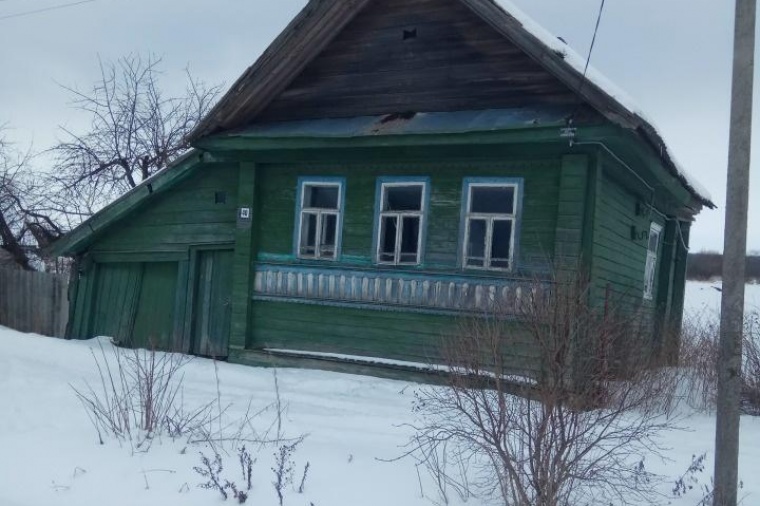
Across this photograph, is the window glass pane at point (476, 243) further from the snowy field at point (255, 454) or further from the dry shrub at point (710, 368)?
the dry shrub at point (710, 368)

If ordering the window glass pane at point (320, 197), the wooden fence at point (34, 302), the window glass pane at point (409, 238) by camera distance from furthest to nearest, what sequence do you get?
the wooden fence at point (34, 302), the window glass pane at point (320, 197), the window glass pane at point (409, 238)

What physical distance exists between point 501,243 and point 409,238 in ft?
4.28

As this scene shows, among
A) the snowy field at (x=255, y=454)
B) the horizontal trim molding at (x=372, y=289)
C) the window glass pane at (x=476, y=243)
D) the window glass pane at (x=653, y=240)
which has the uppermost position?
the window glass pane at (x=653, y=240)

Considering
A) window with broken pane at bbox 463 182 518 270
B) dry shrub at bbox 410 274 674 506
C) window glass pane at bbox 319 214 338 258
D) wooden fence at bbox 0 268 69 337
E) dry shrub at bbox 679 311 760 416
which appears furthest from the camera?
wooden fence at bbox 0 268 69 337

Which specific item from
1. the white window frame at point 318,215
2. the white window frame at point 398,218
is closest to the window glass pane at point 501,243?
the white window frame at point 398,218

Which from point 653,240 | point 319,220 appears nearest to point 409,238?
point 319,220

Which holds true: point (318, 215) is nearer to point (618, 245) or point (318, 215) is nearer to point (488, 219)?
point (488, 219)

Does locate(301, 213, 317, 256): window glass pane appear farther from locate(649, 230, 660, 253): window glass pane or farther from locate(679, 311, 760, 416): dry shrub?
locate(649, 230, 660, 253): window glass pane

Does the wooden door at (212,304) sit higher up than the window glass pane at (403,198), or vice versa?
the window glass pane at (403,198)

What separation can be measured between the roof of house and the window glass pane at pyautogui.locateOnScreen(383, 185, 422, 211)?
2.32m

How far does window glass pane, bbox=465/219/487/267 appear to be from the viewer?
952cm

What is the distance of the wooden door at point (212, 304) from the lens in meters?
11.9

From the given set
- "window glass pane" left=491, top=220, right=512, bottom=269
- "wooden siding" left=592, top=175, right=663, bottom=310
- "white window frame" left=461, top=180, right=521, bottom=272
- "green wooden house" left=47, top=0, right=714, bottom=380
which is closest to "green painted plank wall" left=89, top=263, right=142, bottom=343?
"green wooden house" left=47, top=0, right=714, bottom=380

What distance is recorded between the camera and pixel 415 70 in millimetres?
10023
